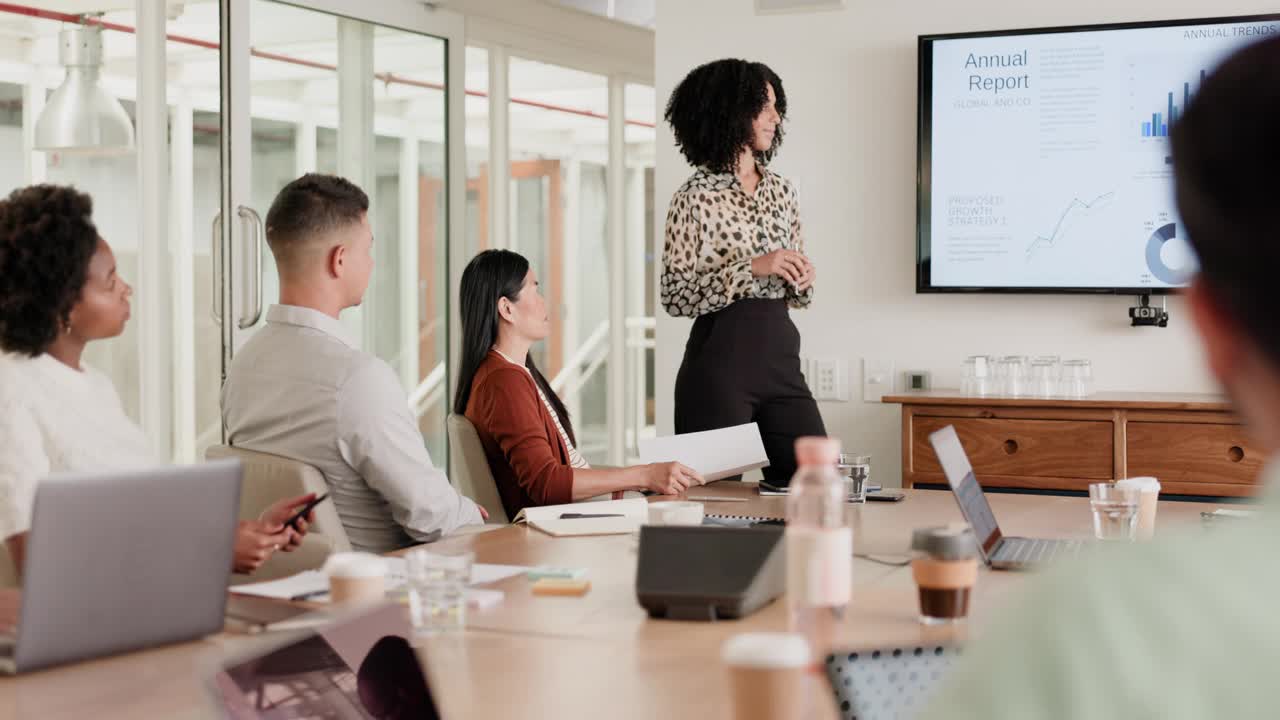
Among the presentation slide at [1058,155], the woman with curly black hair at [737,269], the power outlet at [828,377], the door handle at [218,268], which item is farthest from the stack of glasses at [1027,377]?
the door handle at [218,268]

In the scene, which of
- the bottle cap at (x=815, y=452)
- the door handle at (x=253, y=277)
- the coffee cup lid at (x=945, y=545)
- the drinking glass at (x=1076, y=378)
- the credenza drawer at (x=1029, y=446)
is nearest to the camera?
the bottle cap at (x=815, y=452)

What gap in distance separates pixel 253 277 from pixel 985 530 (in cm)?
308

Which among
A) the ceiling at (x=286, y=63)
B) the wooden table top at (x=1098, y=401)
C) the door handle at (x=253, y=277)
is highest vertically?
the ceiling at (x=286, y=63)

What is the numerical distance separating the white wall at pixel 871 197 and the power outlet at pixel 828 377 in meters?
0.03

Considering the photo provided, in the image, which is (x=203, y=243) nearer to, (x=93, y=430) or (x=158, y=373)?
(x=158, y=373)

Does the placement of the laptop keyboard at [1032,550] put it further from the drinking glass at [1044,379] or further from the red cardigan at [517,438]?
the drinking glass at [1044,379]

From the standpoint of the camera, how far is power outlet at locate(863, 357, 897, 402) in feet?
14.6

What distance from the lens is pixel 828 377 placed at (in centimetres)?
453

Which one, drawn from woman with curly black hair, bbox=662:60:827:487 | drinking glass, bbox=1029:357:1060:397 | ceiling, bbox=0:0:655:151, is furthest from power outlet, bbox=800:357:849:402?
ceiling, bbox=0:0:655:151

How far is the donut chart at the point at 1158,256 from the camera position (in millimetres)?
4082

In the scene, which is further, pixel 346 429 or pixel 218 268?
pixel 218 268

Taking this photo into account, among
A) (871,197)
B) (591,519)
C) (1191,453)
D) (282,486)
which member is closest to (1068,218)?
(871,197)

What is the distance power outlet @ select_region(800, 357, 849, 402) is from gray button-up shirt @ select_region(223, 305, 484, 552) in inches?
87.9

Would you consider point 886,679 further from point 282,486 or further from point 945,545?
point 282,486
